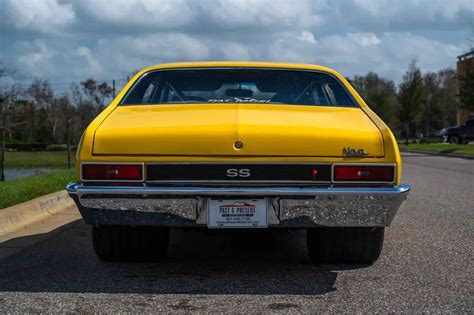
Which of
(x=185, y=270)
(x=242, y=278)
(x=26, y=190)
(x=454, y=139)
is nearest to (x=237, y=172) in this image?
(x=242, y=278)

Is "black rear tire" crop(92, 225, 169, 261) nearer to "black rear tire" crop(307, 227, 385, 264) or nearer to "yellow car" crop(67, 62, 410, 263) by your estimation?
"yellow car" crop(67, 62, 410, 263)

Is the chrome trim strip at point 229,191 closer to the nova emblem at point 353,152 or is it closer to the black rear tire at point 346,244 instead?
the nova emblem at point 353,152

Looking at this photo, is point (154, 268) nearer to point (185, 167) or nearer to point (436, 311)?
point (185, 167)

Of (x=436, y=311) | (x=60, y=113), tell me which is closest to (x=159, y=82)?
(x=436, y=311)

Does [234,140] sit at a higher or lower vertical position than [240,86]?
lower

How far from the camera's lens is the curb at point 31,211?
6.49 m

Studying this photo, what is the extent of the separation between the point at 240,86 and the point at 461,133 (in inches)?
1601

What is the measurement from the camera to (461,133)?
43344 millimetres

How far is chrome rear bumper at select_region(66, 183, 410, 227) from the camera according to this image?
4074 mm

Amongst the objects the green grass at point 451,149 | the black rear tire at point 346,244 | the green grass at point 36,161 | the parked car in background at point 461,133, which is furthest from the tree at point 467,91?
the black rear tire at point 346,244

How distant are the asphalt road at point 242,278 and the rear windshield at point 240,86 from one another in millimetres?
1304

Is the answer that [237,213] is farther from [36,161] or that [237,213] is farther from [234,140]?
[36,161]

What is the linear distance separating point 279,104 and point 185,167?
1.28 meters

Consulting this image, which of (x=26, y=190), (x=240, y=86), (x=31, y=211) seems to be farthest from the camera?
(x=26, y=190)
